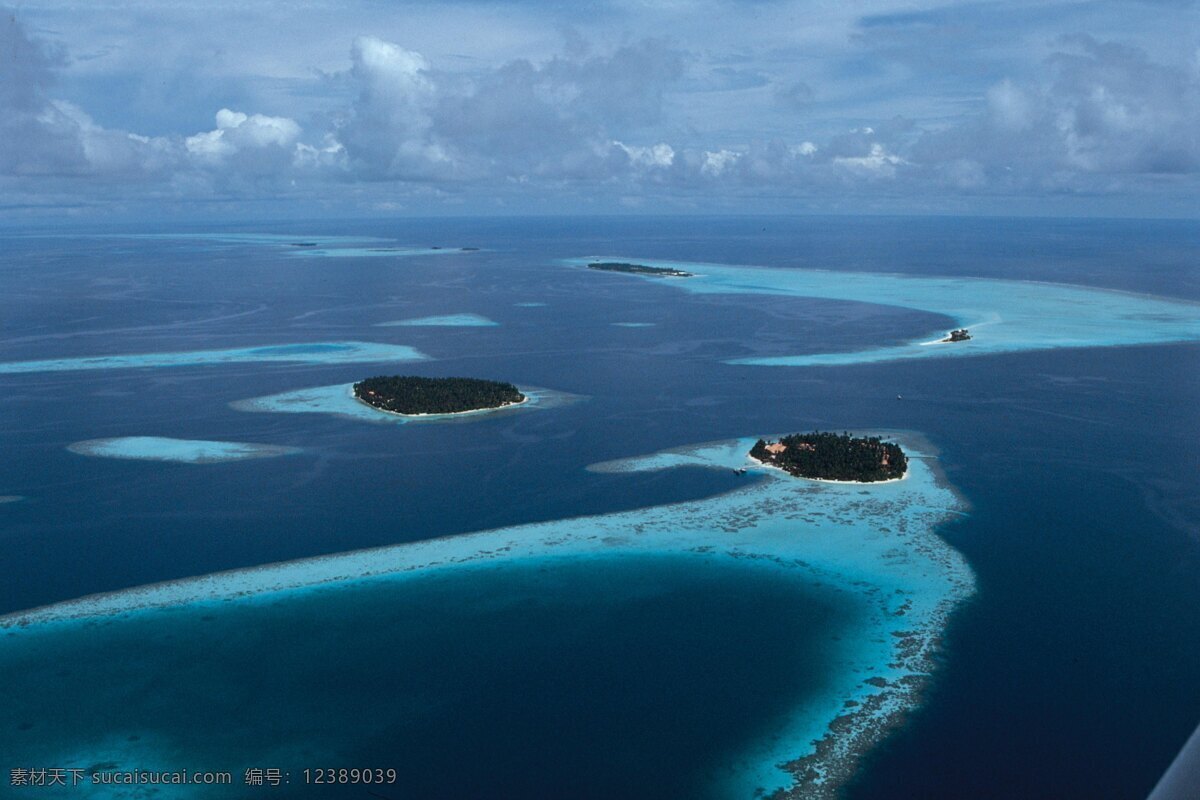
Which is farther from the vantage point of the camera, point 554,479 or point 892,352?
point 892,352

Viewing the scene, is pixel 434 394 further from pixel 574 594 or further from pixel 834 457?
pixel 574 594

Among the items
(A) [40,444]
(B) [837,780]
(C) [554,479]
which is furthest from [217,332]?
(B) [837,780]

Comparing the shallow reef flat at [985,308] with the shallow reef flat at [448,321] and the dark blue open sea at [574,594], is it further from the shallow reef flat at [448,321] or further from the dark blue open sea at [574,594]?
the shallow reef flat at [448,321]

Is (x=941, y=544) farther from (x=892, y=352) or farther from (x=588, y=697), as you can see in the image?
(x=892, y=352)

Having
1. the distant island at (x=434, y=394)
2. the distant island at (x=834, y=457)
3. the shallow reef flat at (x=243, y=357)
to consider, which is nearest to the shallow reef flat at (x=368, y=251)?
the shallow reef flat at (x=243, y=357)

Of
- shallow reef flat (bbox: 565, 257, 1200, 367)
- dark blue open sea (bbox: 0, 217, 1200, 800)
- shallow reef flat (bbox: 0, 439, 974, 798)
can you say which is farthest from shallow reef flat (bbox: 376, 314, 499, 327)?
shallow reef flat (bbox: 0, 439, 974, 798)

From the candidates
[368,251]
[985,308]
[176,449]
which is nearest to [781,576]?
[176,449]
